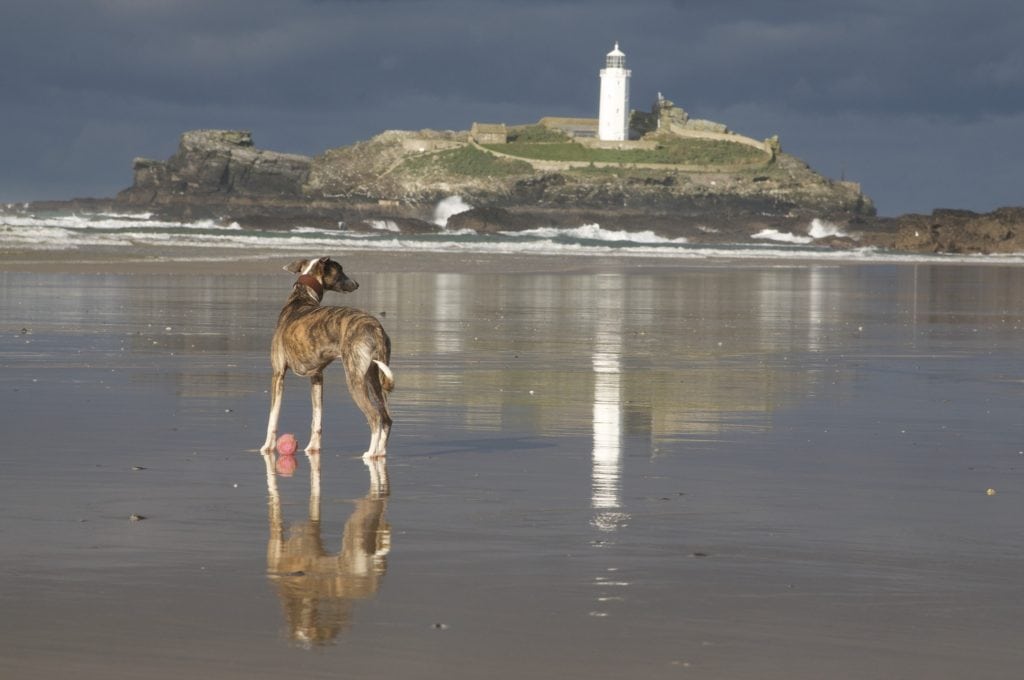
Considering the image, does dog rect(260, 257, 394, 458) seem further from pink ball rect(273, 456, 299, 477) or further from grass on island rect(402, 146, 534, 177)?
grass on island rect(402, 146, 534, 177)

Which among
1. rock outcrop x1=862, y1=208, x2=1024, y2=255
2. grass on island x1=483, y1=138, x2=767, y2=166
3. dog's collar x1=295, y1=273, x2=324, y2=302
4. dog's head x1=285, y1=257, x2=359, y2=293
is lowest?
dog's collar x1=295, y1=273, x2=324, y2=302

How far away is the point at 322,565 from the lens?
6098 mm

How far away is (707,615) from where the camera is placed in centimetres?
537

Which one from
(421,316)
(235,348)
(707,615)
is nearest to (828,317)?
(421,316)

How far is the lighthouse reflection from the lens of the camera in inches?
294

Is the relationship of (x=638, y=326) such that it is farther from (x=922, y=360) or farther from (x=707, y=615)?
(x=707, y=615)

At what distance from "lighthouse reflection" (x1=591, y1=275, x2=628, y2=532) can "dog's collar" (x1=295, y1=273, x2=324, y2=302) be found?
6.40 feet

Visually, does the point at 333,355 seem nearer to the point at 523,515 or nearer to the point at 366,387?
the point at 366,387

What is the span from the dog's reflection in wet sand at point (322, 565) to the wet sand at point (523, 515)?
2 centimetres

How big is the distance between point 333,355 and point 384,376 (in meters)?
0.46

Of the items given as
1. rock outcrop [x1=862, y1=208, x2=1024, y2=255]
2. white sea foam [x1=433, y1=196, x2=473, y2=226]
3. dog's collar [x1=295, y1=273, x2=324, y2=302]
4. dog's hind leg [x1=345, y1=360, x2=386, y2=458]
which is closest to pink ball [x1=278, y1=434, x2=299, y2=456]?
dog's hind leg [x1=345, y1=360, x2=386, y2=458]

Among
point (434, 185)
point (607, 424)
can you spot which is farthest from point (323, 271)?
point (434, 185)

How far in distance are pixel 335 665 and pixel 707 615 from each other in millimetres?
1360

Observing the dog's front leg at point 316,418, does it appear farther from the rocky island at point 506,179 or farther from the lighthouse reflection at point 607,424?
the rocky island at point 506,179
